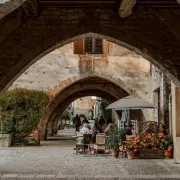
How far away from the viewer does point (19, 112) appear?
1414 cm

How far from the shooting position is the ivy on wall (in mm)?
14047

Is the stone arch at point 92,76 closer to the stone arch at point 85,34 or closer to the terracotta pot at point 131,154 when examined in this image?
the terracotta pot at point 131,154

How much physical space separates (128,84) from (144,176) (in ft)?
31.9

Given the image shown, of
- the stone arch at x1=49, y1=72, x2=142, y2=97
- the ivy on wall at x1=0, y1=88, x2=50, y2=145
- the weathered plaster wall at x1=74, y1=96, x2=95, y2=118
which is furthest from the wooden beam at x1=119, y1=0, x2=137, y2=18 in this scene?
the weathered plaster wall at x1=74, y1=96, x2=95, y2=118

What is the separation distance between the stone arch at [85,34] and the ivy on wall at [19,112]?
627 cm

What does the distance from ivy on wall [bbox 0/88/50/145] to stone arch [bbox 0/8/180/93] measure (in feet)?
20.6

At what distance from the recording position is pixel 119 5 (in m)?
7.27

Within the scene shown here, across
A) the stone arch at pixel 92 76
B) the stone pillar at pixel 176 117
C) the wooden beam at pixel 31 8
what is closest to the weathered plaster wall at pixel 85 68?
the stone arch at pixel 92 76

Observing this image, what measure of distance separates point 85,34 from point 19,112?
6.89 m

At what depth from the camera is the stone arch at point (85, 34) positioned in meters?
7.90

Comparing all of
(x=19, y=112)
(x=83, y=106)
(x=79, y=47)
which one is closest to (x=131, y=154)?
(x=19, y=112)

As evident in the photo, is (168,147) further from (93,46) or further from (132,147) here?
(93,46)

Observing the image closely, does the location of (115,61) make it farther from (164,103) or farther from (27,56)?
(27,56)

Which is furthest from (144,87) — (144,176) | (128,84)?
(144,176)
